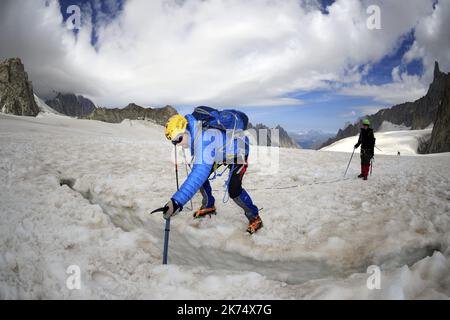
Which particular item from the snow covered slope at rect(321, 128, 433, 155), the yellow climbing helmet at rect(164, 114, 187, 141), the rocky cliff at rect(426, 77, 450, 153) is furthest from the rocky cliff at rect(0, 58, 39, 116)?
the rocky cliff at rect(426, 77, 450, 153)

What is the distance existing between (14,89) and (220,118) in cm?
18557

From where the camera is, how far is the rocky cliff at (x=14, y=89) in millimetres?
139625

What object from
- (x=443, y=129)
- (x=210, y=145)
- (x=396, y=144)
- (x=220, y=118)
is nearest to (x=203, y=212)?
(x=210, y=145)

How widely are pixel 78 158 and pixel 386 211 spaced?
33.7ft

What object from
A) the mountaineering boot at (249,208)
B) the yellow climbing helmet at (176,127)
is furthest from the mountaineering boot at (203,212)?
the yellow climbing helmet at (176,127)

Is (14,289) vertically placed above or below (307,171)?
below

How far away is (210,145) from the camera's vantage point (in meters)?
4.10

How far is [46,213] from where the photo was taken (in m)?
5.34

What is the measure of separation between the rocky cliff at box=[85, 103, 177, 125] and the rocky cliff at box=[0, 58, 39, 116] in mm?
36201

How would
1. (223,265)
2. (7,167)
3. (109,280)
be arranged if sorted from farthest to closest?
1. (7,167)
2. (223,265)
3. (109,280)

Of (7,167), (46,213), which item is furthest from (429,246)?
(7,167)

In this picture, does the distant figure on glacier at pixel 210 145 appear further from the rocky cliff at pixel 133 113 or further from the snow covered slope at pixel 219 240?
the rocky cliff at pixel 133 113

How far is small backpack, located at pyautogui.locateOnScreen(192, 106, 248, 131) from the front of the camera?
171 inches
